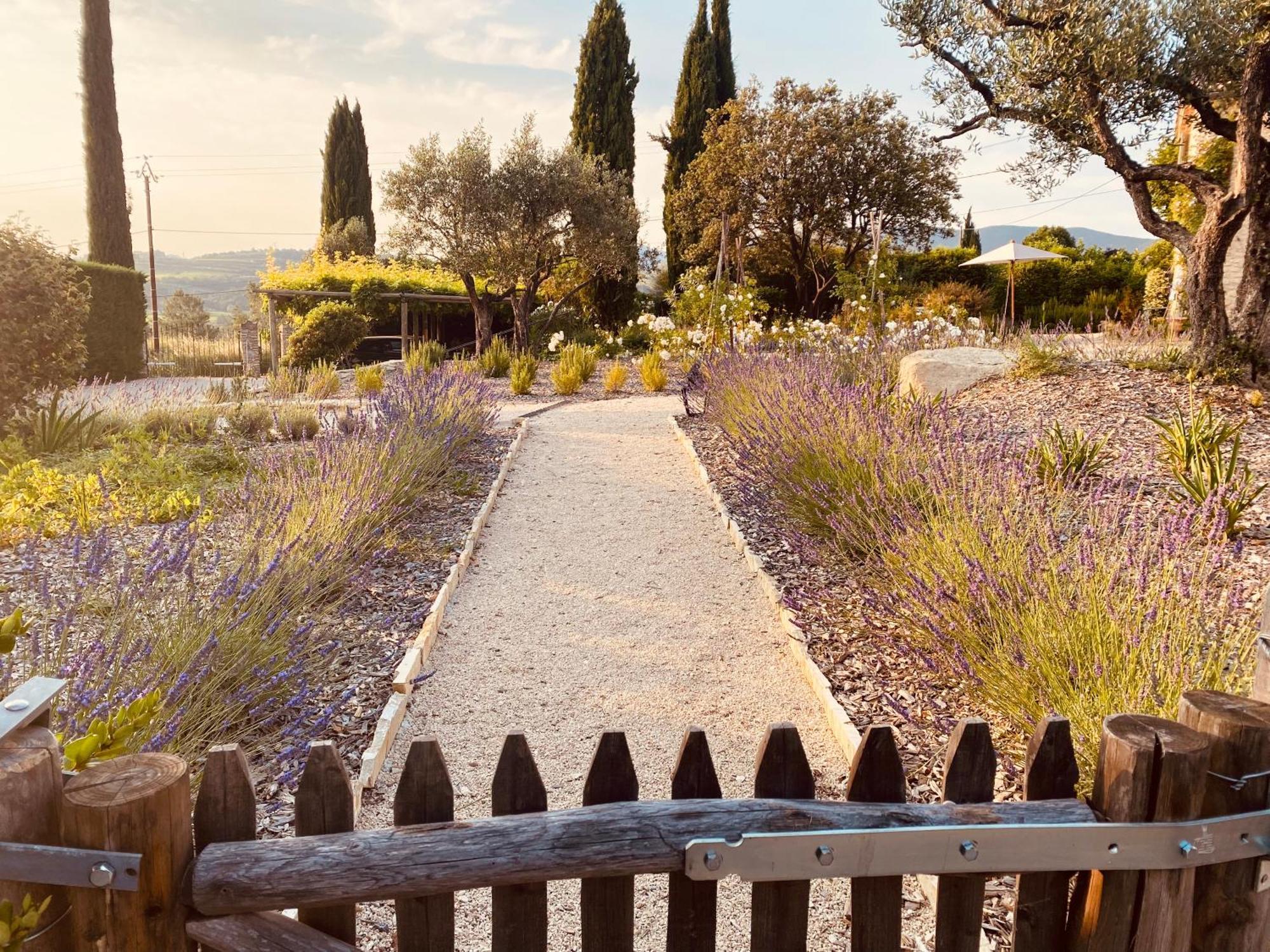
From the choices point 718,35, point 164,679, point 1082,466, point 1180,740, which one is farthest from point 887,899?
point 718,35

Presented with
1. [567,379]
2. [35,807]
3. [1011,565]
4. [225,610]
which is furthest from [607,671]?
[567,379]

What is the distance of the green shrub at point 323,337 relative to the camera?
48.6 feet

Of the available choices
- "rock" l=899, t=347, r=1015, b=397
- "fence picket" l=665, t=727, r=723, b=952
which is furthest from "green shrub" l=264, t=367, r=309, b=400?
"fence picket" l=665, t=727, r=723, b=952

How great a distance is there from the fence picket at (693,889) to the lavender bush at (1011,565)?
1.25 meters

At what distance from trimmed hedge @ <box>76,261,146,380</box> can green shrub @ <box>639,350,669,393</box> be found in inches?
355

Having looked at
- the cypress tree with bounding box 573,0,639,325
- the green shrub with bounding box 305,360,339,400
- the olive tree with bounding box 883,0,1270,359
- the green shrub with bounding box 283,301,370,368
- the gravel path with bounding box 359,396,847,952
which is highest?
the cypress tree with bounding box 573,0,639,325

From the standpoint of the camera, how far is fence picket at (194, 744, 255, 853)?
44.7 inches

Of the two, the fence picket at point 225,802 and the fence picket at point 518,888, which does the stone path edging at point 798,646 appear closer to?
the fence picket at point 518,888

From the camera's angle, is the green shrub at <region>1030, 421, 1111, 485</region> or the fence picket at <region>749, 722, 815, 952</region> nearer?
the fence picket at <region>749, 722, 815, 952</region>

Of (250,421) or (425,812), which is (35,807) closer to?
(425,812)

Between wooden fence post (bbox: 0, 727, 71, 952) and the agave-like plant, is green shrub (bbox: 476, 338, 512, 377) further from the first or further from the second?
wooden fence post (bbox: 0, 727, 71, 952)

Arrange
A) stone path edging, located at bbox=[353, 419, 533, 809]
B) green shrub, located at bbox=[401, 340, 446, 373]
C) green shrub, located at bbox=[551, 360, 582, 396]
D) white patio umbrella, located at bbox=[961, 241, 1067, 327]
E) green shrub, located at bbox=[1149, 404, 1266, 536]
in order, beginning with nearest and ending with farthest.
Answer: stone path edging, located at bbox=[353, 419, 533, 809] < green shrub, located at bbox=[1149, 404, 1266, 536] < green shrub, located at bbox=[401, 340, 446, 373] < green shrub, located at bbox=[551, 360, 582, 396] < white patio umbrella, located at bbox=[961, 241, 1067, 327]

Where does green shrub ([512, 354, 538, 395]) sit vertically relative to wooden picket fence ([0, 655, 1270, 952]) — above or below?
above

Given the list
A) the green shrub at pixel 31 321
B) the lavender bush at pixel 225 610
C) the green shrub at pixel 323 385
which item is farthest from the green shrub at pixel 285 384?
the lavender bush at pixel 225 610
